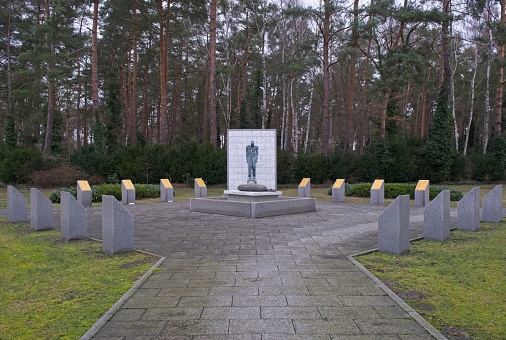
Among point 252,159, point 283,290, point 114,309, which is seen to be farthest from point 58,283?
point 252,159

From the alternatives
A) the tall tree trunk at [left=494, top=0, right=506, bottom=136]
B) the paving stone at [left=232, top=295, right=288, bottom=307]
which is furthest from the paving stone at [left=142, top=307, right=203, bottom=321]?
the tall tree trunk at [left=494, top=0, right=506, bottom=136]

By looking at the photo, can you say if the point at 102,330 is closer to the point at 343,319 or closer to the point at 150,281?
the point at 150,281

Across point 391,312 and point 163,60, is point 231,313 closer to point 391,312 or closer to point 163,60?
point 391,312

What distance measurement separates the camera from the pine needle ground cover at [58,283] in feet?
14.0

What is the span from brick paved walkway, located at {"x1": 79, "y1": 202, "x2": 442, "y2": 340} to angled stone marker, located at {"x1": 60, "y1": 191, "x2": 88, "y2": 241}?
0.71 m

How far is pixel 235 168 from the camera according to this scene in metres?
21.6

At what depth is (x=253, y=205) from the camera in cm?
1304

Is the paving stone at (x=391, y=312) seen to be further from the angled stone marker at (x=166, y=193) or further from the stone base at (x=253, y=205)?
the angled stone marker at (x=166, y=193)

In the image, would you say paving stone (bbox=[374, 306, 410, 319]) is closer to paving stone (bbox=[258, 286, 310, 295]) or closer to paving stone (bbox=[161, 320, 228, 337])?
paving stone (bbox=[258, 286, 310, 295])

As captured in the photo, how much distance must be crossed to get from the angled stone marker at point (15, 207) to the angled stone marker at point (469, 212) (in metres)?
12.2

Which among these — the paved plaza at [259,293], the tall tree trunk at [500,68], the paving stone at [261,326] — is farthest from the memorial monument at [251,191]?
the tall tree trunk at [500,68]

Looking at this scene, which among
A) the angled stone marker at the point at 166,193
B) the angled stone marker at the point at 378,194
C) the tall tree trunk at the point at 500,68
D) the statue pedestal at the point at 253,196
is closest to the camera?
the statue pedestal at the point at 253,196

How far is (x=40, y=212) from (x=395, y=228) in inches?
338

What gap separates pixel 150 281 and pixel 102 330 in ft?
5.70
